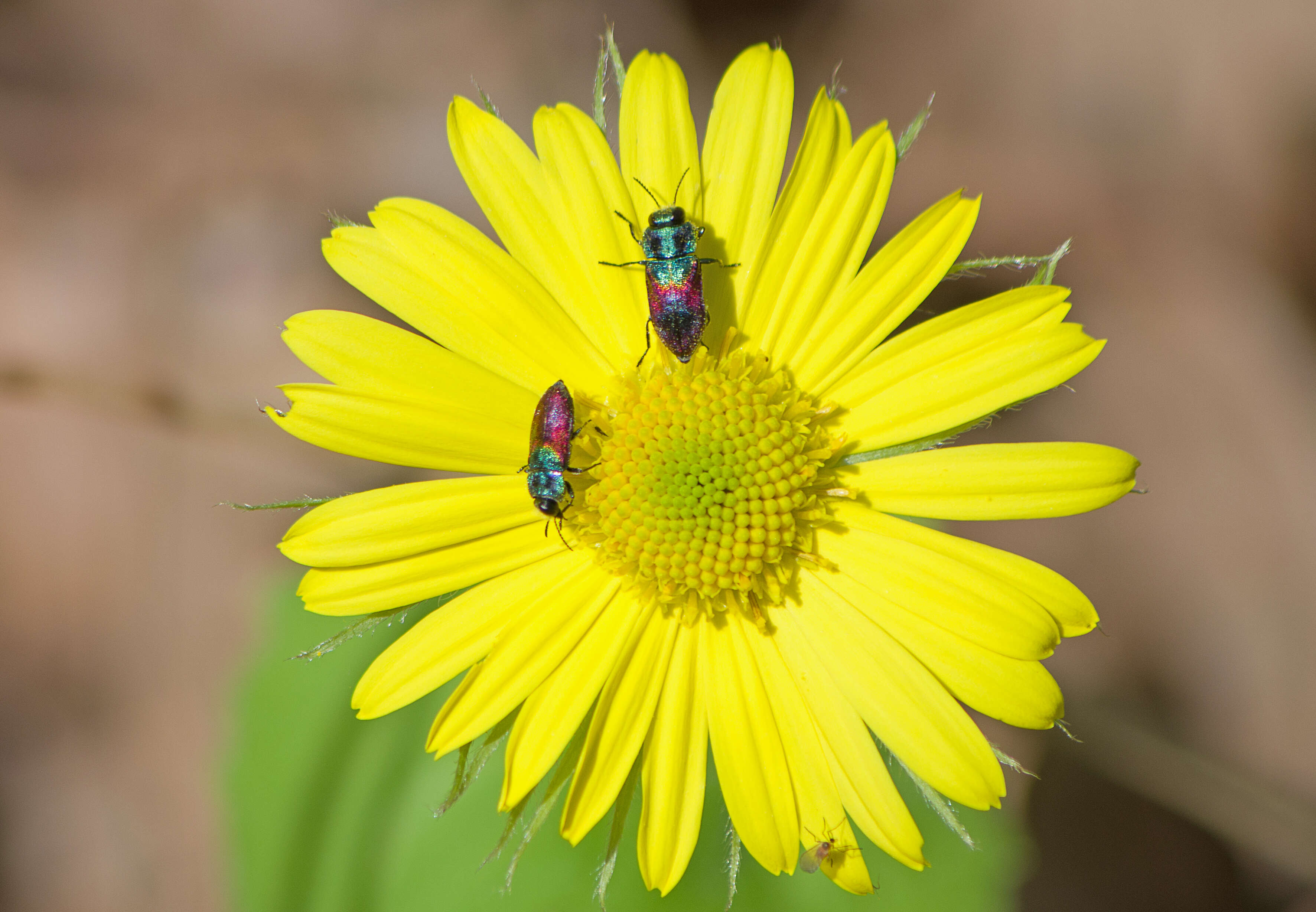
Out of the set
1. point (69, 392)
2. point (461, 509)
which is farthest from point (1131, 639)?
point (69, 392)

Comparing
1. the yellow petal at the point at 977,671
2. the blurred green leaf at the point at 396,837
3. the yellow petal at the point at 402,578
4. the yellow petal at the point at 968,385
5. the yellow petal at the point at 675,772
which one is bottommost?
the blurred green leaf at the point at 396,837

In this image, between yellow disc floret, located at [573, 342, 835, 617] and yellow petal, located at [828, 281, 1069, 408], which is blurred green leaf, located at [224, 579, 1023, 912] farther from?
yellow petal, located at [828, 281, 1069, 408]

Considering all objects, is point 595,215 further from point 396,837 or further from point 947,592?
point 396,837

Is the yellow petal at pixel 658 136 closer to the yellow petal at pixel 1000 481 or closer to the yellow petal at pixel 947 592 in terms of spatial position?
the yellow petal at pixel 1000 481

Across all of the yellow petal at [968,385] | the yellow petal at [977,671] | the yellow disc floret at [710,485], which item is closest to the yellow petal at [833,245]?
the yellow disc floret at [710,485]

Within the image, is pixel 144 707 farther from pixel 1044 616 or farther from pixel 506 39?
pixel 1044 616

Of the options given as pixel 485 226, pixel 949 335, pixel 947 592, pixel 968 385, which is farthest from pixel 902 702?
pixel 485 226

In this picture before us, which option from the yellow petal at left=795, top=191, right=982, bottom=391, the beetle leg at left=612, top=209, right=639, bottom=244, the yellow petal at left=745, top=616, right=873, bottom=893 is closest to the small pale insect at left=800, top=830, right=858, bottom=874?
the yellow petal at left=745, top=616, right=873, bottom=893
